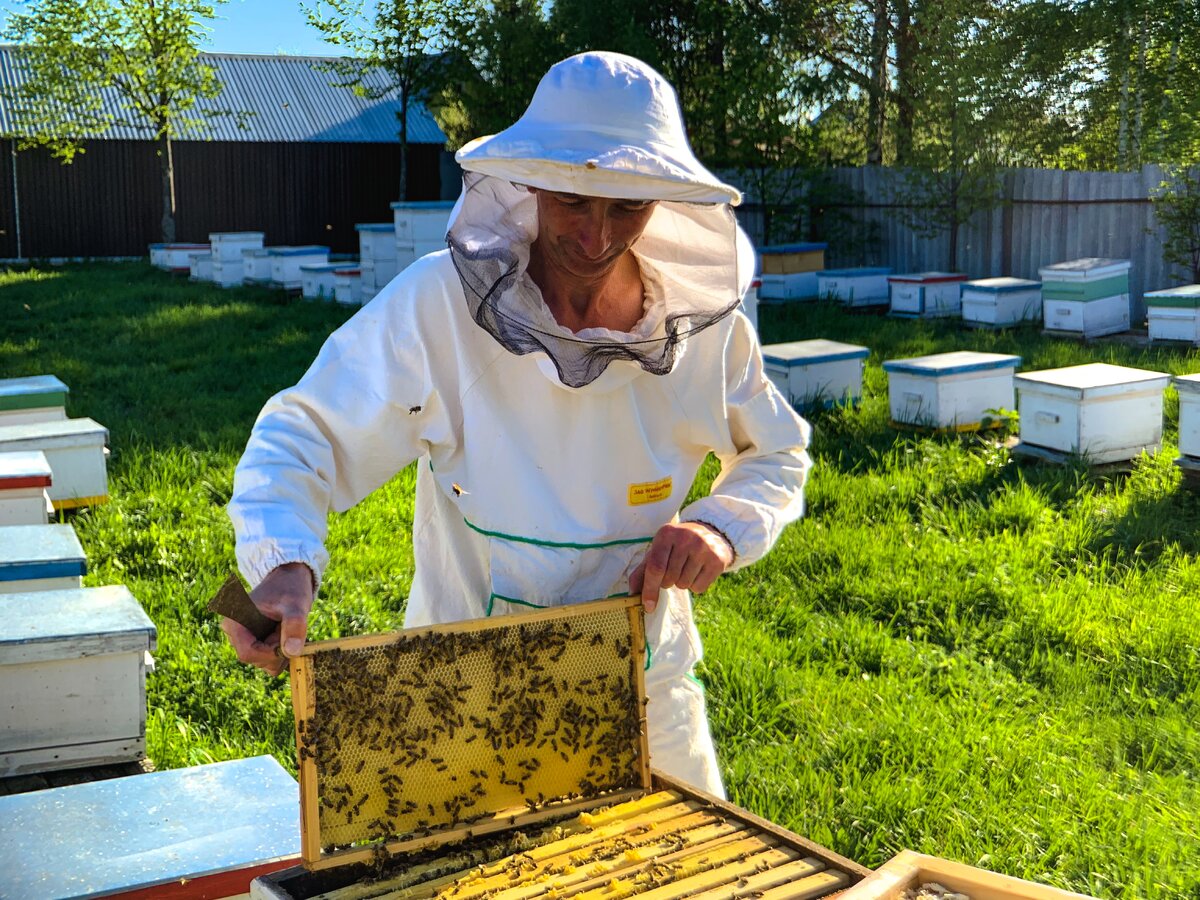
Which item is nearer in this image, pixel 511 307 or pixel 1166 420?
pixel 511 307

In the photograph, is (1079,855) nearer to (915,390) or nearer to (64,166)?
(915,390)

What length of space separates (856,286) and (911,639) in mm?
8719

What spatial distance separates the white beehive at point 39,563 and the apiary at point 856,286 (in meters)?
9.86

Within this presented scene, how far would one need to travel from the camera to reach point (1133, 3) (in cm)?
1733

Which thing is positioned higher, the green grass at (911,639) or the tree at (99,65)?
the tree at (99,65)

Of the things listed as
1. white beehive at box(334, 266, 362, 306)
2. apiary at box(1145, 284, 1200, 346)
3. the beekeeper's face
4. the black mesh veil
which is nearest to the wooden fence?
apiary at box(1145, 284, 1200, 346)

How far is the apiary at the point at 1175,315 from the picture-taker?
9.09 metres

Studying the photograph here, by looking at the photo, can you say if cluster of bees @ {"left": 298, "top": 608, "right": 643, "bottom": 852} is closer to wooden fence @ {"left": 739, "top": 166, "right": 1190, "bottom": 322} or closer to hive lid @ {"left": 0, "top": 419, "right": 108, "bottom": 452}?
hive lid @ {"left": 0, "top": 419, "right": 108, "bottom": 452}

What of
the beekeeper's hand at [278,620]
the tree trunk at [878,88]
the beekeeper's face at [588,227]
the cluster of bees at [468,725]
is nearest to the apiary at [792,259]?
the tree trunk at [878,88]

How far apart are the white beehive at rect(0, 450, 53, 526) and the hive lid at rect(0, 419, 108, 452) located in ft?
2.01

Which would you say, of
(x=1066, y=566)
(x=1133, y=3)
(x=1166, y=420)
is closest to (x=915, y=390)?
(x=1166, y=420)

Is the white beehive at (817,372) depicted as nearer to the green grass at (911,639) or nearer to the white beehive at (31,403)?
the green grass at (911,639)

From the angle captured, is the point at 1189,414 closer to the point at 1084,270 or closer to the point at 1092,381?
the point at 1092,381

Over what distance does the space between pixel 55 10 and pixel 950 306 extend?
16785mm
